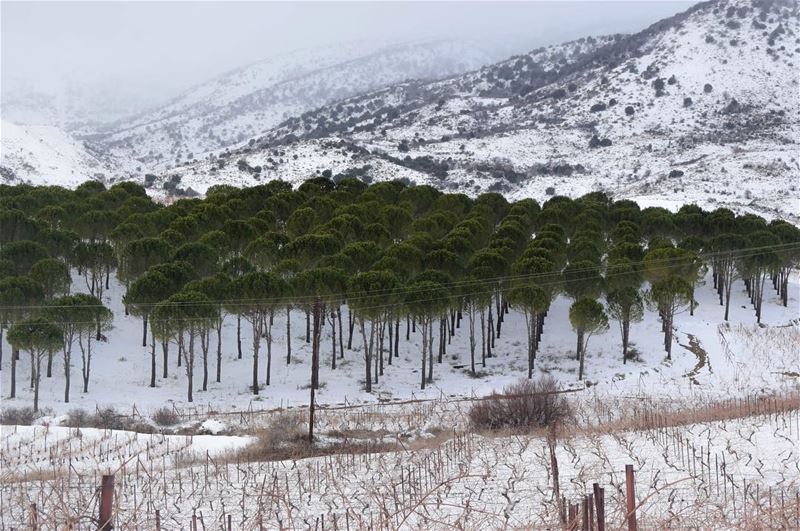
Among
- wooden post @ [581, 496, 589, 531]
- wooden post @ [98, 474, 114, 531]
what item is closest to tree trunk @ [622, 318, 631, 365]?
wooden post @ [581, 496, 589, 531]

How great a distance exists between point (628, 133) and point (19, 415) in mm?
118110

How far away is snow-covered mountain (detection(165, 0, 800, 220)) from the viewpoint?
101125mm

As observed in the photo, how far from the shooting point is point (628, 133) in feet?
422

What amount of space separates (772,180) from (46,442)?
94.7m

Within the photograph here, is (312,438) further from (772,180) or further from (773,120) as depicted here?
(773,120)

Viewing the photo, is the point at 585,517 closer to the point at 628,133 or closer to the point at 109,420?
the point at 109,420

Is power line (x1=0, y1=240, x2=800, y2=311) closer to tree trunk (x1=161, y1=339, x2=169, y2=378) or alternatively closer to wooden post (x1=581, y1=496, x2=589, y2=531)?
tree trunk (x1=161, y1=339, x2=169, y2=378)

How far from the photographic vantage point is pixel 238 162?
373 ft

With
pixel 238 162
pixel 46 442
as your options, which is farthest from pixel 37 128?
pixel 46 442

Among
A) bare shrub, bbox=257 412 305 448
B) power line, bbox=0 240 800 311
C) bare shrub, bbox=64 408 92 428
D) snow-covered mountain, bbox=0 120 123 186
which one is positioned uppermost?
snow-covered mountain, bbox=0 120 123 186

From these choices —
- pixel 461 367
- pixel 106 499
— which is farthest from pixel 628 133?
pixel 106 499

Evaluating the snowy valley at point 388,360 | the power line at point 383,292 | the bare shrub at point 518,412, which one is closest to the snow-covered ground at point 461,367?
the snowy valley at point 388,360

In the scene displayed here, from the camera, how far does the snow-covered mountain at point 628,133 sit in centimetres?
10112

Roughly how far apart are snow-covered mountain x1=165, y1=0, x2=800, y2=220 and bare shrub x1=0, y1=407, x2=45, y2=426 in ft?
237
